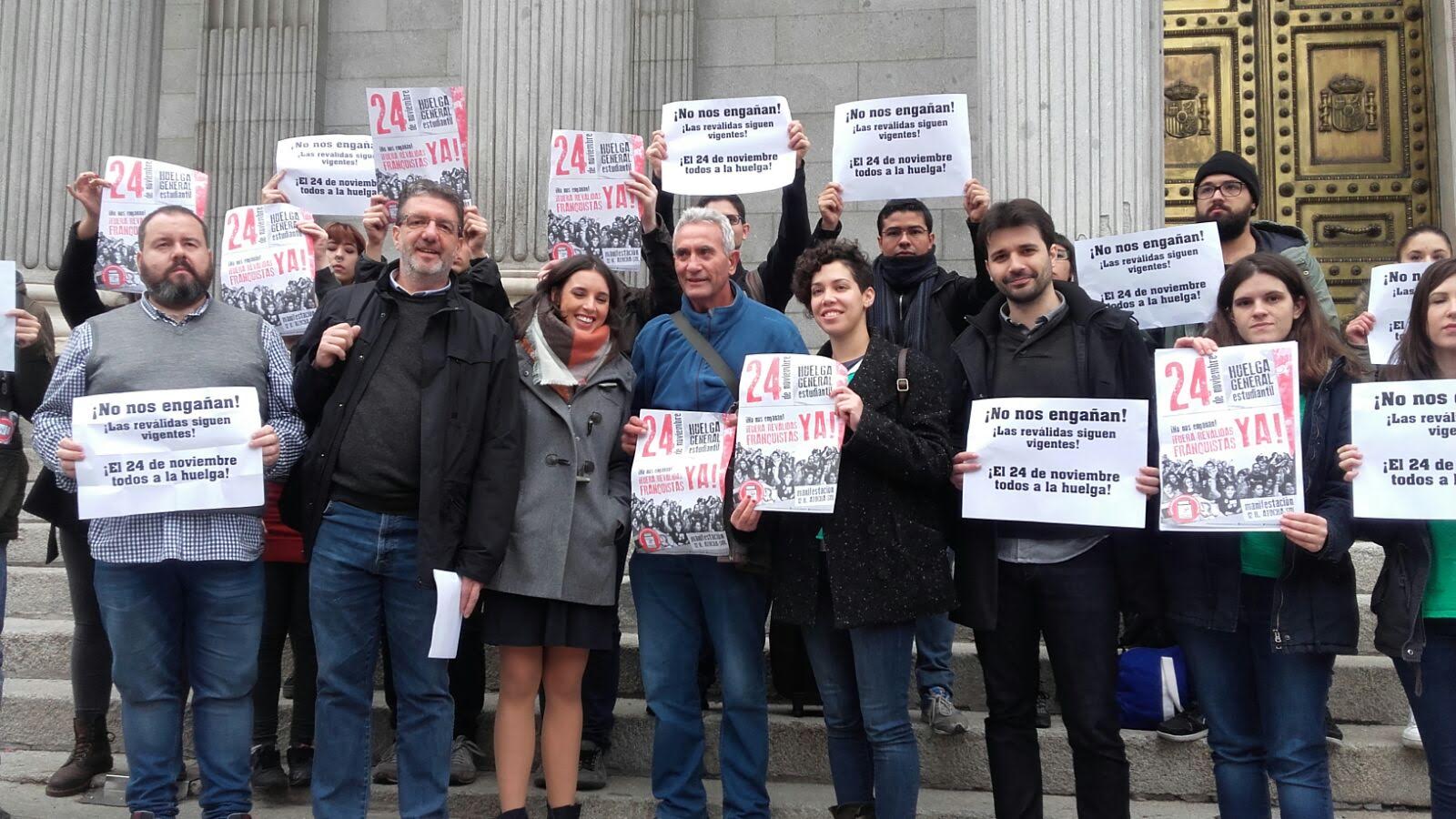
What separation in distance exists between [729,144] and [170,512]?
112 inches

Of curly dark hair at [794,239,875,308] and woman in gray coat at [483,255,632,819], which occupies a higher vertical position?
curly dark hair at [794,239,875,308]

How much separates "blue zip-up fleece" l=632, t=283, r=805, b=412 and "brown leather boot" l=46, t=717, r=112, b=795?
2.76 metres

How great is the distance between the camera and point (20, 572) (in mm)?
7172

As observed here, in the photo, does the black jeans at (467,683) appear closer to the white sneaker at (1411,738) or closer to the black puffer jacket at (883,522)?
the black puffer jacket at (883,522)

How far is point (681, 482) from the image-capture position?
498 centimetres

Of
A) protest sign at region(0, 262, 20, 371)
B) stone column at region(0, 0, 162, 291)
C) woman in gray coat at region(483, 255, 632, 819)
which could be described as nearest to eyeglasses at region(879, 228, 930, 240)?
woman in gray coat at region(483, 255, 632, 819)

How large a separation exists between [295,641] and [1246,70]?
8.31 meters

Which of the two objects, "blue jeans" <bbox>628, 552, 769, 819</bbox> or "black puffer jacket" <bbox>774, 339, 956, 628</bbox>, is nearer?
"black puffer jacket" <bbox>774, 339, 956, 628</bbox>

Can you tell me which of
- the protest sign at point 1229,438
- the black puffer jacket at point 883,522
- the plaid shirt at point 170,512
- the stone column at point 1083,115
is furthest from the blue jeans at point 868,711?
the stone column at point 1083,115

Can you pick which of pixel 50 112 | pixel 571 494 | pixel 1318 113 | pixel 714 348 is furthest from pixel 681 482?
pixel 1318 113

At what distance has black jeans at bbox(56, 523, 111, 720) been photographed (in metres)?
5.78

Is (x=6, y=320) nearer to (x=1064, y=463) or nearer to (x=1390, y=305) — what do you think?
(x=1064, y=463)

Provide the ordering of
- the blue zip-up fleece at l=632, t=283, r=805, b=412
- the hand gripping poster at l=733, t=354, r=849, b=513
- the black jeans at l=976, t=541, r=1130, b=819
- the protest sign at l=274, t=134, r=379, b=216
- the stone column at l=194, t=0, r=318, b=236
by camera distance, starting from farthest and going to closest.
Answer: the stone column at l=194, t=0, r=318, b=236 < the protest sign at l=274, t=134, r=379, b=216 < the blue zip-up fleece at l=632, t=283, r=805, b=412 < the hand gripping poster at l=733, t=354, r=849, b=513 < the black jeans at l=976, t=541, r=1130, b=819

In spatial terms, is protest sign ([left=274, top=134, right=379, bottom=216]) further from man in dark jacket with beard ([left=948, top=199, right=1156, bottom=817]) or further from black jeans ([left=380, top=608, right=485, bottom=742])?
man in dark jacket with beard ([left=948, top=199, right=1156, bottom=817])
